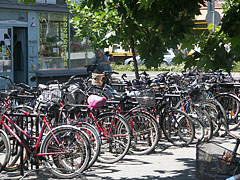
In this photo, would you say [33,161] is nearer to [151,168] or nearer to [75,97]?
[151,168]

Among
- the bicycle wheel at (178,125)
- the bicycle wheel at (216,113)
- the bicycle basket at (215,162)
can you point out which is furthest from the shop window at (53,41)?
the bicycle basket at (215,162)

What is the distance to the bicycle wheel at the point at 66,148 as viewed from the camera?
18.8ft

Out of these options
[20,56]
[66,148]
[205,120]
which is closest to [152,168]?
[66,148]

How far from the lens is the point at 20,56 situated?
17406 mm

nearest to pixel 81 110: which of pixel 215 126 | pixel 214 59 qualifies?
pixel 214 59

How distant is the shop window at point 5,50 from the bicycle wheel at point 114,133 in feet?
33.3

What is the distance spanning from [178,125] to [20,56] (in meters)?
10.7

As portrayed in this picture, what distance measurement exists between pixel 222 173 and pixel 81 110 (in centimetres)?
372

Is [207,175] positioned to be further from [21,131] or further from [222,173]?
[21,131]

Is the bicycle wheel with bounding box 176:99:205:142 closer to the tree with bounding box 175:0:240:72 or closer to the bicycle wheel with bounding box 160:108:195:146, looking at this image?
the bicycle wheel with bounding box 160:108:195:146

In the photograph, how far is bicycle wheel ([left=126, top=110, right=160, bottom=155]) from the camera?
7286 millimetres

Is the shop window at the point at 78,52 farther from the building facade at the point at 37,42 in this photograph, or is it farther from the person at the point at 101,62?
the person at the point at 101,62

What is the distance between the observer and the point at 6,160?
5.74 m

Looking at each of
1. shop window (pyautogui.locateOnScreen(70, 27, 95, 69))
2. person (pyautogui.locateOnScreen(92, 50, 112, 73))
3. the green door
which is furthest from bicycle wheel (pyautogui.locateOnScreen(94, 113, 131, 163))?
shop window (pyautogui.locateOnScreen(70, 27, 95, 69))
